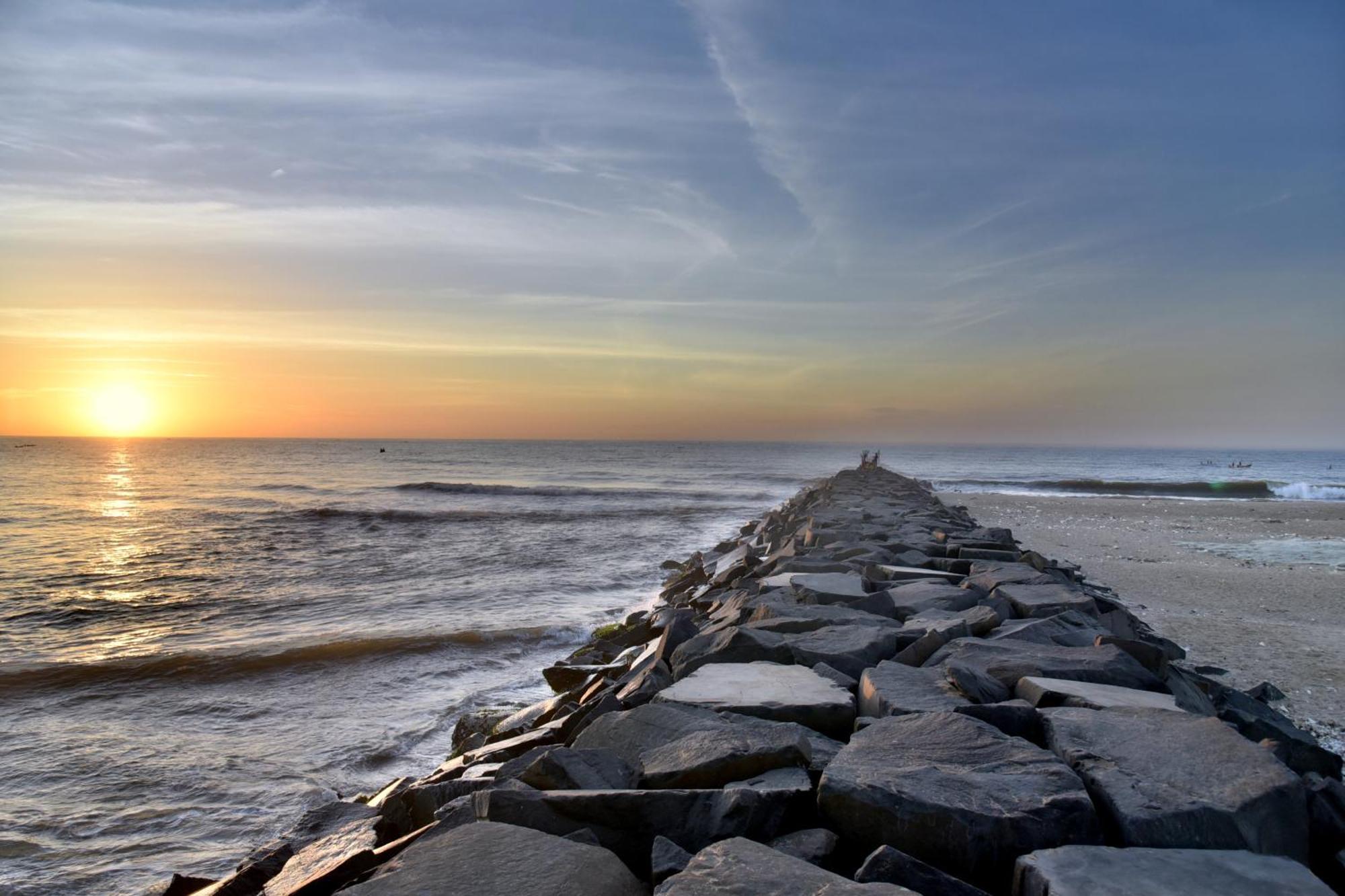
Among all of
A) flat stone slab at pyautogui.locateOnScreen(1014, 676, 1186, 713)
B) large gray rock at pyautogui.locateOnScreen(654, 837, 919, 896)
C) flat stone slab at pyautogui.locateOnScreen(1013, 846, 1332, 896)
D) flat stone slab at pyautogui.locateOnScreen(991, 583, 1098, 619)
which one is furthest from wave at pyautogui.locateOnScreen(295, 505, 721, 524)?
flat stone slab at pyautogui.locateOnScreen(1013, 846, 1332, 896)

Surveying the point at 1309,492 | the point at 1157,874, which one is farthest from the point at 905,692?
the point at 1309,492

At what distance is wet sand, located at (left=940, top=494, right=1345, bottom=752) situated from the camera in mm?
4930

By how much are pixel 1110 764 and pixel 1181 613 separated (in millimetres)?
6161

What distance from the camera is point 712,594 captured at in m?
6.49

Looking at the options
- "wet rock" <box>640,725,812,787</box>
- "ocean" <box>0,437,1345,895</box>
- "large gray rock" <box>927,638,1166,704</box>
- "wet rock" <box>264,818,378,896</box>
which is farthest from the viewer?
"ocean" <box>0,437,1345,895</box>

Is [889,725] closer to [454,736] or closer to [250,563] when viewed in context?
[454,736]

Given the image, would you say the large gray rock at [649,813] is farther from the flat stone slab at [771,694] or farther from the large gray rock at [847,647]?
the large gray rock at [847,647]

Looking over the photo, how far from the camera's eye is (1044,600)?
4.08 meters

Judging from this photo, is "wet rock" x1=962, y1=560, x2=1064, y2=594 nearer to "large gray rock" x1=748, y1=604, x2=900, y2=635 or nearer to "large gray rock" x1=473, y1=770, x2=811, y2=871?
"large gray rock" x1=748, y1=604, x2=900, y2=635

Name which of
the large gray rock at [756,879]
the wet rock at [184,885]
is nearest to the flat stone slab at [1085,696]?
the large gray rock at [756,879]

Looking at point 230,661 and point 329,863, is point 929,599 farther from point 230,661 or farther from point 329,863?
point 230,661

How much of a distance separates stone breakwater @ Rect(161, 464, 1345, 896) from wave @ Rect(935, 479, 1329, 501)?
2637 centimetres

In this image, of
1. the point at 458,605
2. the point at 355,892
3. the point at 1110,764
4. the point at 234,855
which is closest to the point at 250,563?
the point at 458,605

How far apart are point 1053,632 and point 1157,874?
2045 millimetres
